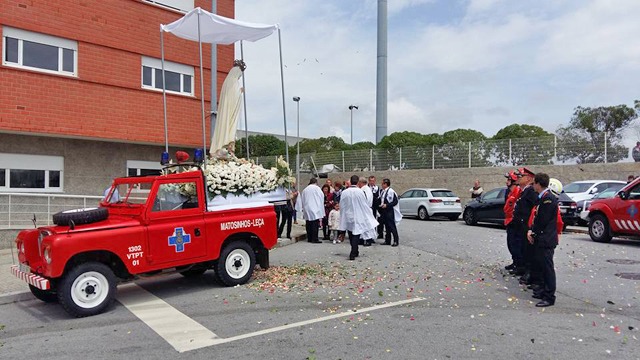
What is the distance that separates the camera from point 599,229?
12414mm

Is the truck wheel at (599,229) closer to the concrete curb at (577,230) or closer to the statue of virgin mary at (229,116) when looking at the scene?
the concrete curb at (577,230)

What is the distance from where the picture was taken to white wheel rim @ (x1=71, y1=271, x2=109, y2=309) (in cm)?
631

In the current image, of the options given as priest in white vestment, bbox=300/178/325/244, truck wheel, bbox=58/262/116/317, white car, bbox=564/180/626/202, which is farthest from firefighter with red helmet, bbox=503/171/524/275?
white car, bbox=564/180/626/202

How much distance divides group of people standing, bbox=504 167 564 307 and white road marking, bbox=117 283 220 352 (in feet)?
13.9

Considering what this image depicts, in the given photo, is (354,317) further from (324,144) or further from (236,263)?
(324,144)

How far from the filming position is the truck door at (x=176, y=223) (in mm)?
6871

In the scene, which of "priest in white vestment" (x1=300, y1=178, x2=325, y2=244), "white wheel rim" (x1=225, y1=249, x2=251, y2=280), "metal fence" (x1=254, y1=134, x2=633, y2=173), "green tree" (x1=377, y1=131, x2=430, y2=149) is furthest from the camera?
"green tree" (x1=377, y1=131, x2=430, y2=149)

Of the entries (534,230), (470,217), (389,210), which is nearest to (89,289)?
(534,230)

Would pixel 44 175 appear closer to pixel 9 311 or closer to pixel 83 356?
pixel 9 311

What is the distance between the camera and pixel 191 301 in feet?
23.1

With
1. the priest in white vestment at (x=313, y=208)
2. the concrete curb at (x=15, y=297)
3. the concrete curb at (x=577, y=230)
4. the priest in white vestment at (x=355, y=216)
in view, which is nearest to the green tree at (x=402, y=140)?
the concrete curb at (x=577, y=230)

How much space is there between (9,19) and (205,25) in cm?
649

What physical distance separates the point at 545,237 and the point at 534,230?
24 cm

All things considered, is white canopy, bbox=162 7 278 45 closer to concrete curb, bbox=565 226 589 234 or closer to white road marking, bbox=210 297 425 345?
white road marking, bbox=210 297 425 345
